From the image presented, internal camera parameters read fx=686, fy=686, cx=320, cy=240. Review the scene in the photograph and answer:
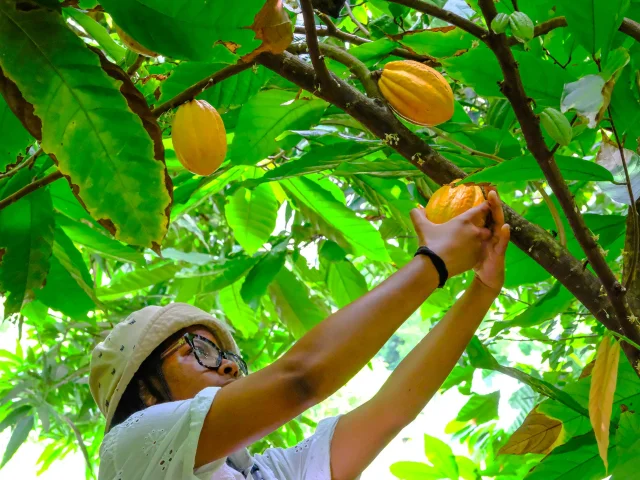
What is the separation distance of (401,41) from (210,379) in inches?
22.1

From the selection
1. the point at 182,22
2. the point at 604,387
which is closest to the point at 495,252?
the point at 604,387

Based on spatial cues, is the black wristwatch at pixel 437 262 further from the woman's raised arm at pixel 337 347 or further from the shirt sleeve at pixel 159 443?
the shirt sleeve at pixel 159 443

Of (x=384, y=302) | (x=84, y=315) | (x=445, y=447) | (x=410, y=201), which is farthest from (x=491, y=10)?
(x=445, y=447)

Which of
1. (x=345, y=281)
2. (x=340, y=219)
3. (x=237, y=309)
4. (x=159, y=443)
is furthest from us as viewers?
(x=237, y=309)

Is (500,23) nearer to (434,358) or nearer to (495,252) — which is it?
(495,252)

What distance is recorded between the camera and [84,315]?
104 centimetres

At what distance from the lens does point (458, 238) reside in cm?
68

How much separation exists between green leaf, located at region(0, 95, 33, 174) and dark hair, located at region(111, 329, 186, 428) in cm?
52

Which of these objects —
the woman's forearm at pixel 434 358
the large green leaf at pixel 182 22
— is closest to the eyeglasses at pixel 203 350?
the woman's forearm at pixel 434 358

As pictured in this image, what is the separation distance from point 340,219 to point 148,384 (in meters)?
0.44

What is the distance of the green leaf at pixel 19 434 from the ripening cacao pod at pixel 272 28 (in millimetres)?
1324

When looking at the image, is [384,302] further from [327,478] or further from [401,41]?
[327,478]

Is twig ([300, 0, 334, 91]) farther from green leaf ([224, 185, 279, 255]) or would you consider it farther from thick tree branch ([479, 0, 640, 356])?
green leaf ([224, 185, 279, 255])

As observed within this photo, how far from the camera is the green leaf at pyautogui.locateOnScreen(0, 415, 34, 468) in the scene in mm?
1559
